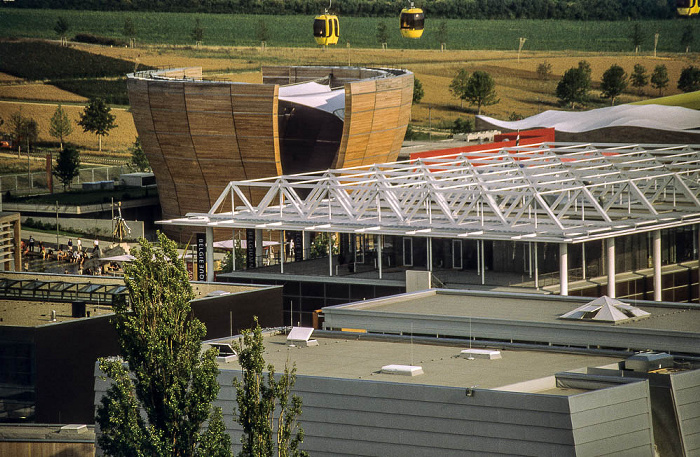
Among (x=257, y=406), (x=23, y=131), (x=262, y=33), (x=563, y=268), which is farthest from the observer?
(x=262, y=33)

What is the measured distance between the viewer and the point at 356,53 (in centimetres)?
19512

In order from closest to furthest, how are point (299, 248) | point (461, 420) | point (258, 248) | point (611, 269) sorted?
point (461, 420) < point (611, 269) < point (258, 248) < point (299, 248)

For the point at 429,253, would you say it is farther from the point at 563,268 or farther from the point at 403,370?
the point at 403,370

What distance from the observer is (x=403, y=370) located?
3050 centimetres

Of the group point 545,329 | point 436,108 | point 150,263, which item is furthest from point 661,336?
point 436,108

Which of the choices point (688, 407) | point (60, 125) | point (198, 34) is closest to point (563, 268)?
point (688, 407)

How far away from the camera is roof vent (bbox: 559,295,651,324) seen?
36.6m

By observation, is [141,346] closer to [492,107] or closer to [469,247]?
[469,247]

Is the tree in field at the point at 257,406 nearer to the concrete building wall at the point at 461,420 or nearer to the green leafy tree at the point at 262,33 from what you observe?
the concrete building wall at the point at 461,420

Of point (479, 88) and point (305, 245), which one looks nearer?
point (305, 245)

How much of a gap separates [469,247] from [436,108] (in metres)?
114

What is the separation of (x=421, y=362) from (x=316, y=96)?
5579cm

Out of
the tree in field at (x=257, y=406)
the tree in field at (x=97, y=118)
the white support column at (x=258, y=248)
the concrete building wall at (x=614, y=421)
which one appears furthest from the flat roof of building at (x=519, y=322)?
the tree in field at (x=97, y=118)

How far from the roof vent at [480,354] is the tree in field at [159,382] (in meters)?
7.70
